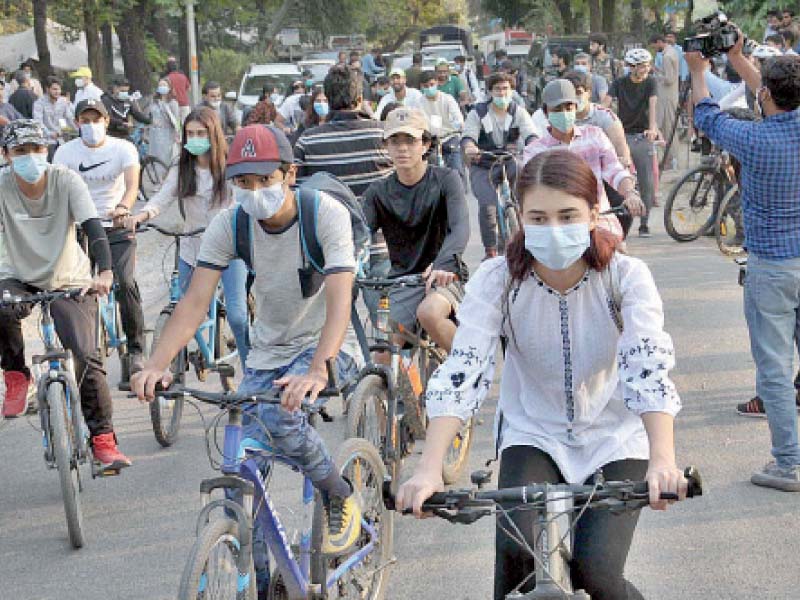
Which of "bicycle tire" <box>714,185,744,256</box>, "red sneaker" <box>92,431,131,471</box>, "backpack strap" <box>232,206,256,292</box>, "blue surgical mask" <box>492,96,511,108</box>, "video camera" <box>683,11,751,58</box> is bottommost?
"bicycle tire" <box>714,185,744,256</box>

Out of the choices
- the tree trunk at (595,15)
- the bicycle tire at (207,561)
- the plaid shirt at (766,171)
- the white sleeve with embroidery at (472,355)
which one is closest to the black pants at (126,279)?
the plaid shirt at (766,171)

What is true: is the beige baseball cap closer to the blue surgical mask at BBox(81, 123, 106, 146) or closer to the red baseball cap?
the red baseball cap

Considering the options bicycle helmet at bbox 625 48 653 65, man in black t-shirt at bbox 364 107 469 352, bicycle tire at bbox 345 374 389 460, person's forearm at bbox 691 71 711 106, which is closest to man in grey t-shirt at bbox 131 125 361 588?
bicycle tire at bbox 345 374 389 460

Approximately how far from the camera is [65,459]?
6.49 m

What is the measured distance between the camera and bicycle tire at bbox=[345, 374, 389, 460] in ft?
19.5

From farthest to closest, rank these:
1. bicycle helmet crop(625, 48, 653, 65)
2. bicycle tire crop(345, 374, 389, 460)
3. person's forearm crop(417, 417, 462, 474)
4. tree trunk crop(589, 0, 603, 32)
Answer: tree trunk crop(589, 0, 603, 32) < bicycle helmet crop(625, 48, 653, 65) < bicycle tire crop(345, 374, 389, 460) < person's forearm crop(417, 417, 462, 474)

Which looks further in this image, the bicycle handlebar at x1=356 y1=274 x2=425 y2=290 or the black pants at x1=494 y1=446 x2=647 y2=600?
the bicycle handlebar at x1=356 y1=274 x2=425 y2=290

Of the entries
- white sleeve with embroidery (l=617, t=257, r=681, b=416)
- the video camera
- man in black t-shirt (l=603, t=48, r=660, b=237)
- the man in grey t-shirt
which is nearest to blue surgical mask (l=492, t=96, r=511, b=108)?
man in black t-shirt (l=603, t=48, r=660, b=237)

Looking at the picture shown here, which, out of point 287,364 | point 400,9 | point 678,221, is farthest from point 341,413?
point 400,9

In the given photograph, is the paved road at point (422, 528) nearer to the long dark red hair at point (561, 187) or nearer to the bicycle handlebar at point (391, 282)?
the bicycle handlebar at point (391, 282)

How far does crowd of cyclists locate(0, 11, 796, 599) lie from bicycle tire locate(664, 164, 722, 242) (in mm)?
4454

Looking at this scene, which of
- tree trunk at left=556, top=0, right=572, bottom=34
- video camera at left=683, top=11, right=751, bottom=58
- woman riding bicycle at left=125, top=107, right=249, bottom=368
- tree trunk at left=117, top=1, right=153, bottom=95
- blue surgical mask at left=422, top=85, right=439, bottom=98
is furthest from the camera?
tree trunk at left=556, top=0, right=572, bottom=34

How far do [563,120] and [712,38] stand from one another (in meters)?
3.33

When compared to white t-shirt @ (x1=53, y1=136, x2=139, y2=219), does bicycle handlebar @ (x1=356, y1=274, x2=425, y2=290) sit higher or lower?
lower
